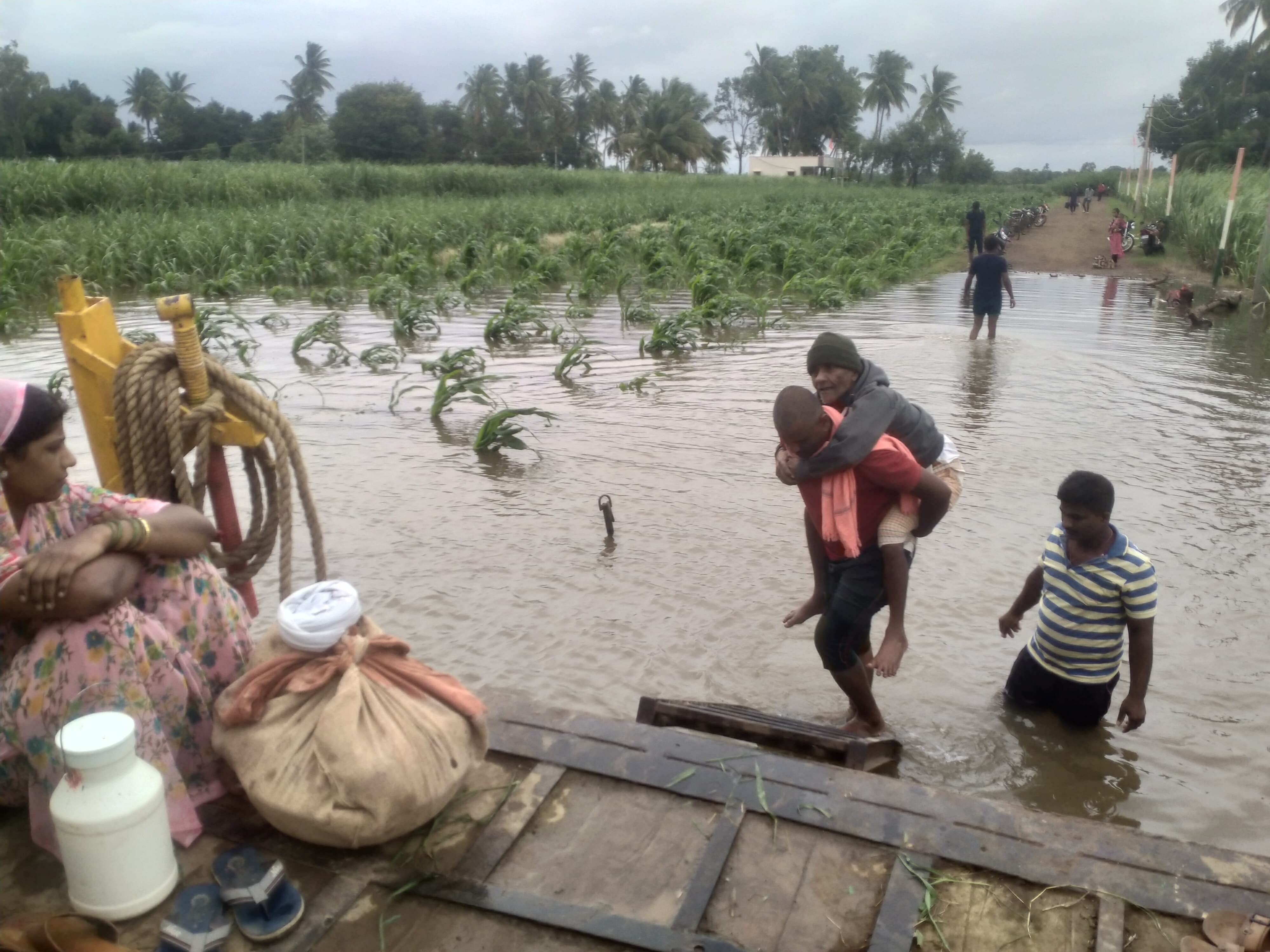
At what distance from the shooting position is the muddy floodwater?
378 cm

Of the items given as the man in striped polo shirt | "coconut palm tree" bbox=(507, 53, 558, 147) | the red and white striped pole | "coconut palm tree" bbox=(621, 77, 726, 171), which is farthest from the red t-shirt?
"coconut palm tree" bbox=(507, 53, 558, 147)

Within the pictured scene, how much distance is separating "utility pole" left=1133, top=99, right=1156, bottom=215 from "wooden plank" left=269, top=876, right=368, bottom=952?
1835 inches

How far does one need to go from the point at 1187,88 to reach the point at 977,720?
82100mm

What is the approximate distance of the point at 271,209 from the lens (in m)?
22.8

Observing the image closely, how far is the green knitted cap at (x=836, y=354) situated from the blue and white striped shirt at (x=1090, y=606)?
3.42 feet

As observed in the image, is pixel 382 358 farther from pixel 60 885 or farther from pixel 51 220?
pixel 51 220

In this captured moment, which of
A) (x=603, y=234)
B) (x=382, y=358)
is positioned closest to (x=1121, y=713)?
(x=382, y=358)

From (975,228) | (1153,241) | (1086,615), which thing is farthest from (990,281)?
(1153,241)

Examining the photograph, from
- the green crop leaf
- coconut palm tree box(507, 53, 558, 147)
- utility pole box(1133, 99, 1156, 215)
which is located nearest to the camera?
the green crop leaf

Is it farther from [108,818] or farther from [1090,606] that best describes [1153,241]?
[108,818]

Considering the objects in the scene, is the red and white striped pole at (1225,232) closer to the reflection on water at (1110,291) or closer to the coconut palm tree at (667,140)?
the reflection on water at (1110,291)

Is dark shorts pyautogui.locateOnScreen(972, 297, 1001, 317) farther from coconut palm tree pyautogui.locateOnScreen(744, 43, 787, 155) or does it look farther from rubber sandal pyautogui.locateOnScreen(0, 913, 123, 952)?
coconut palm tree pyautogui.locateOnScreen(744, 43, 787, 155)

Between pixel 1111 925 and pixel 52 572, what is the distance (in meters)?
2.41

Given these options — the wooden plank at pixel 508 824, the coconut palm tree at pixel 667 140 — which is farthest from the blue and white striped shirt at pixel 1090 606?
the coconut palm tree at pixel 667 140
